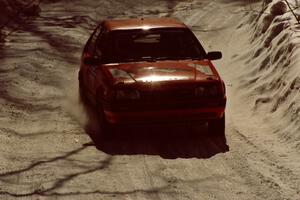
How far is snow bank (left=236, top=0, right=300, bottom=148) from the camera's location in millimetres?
9750

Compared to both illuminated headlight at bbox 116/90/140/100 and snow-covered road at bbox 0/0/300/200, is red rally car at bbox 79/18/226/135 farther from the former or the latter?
snow-covered road at bbox 0/0/300/200

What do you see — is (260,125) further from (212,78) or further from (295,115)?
(212,78)

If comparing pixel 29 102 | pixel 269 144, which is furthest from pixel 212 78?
pixel 29 102

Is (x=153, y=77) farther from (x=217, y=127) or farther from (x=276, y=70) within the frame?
(x=276, y=70)

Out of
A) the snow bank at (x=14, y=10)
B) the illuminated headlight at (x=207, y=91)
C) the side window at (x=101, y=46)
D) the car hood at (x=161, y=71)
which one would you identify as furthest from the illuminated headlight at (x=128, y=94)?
the snow bank at (x=14, y=10)

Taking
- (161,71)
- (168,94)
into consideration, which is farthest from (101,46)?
(168,94)

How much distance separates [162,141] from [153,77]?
36.5 inches

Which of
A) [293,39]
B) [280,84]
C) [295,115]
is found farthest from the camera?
[293,39]

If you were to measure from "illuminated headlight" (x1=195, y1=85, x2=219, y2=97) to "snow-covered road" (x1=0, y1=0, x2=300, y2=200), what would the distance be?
24.1 inches

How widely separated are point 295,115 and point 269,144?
85 centimetres

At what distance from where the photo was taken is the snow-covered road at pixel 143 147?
710 centimetres

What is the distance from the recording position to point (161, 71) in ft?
30.1

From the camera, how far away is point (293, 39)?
40.3 feet

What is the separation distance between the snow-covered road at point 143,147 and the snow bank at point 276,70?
35 mm
